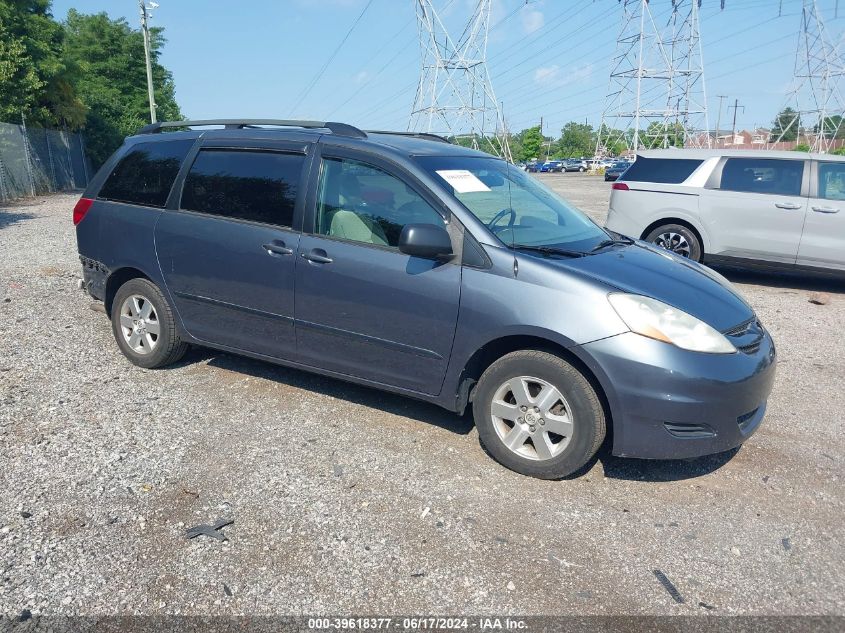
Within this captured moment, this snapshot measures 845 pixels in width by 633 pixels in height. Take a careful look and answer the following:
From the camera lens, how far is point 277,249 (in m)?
4.43

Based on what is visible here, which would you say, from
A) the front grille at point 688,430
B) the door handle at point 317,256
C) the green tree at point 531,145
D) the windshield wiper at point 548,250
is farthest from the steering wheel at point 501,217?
the green tree at point 531,145

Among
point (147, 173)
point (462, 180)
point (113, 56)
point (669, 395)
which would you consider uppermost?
point (113, 56)

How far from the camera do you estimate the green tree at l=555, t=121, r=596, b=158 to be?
111750 mm

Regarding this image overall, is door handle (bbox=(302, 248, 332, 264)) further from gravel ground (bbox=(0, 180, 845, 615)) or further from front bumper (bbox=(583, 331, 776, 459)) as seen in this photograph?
front bumper (bbox=(583, 331, 776, 459))

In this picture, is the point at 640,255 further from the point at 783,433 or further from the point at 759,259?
the point at 759,259

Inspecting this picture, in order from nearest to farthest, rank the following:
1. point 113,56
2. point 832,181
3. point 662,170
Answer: point 832,181
point 662,170
point 113,56

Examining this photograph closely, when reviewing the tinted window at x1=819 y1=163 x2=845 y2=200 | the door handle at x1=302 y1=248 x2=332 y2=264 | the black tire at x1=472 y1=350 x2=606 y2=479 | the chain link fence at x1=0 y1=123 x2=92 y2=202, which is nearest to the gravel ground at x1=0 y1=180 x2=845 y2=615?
the black tire at x1=472 y1=350 x2=606 y2=479

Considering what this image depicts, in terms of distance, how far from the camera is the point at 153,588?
2826mm

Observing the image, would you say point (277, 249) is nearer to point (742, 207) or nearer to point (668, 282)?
point (668, 282)

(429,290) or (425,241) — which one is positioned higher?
(425,241)

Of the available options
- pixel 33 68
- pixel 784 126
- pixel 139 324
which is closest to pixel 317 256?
pixel 139 324

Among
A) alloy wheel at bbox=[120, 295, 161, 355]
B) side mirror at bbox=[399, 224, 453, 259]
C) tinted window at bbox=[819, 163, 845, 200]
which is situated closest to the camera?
side mirror at bbox=[399, 224, 453, 259]

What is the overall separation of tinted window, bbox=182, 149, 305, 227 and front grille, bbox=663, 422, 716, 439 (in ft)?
8.73

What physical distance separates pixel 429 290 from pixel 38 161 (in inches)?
933
